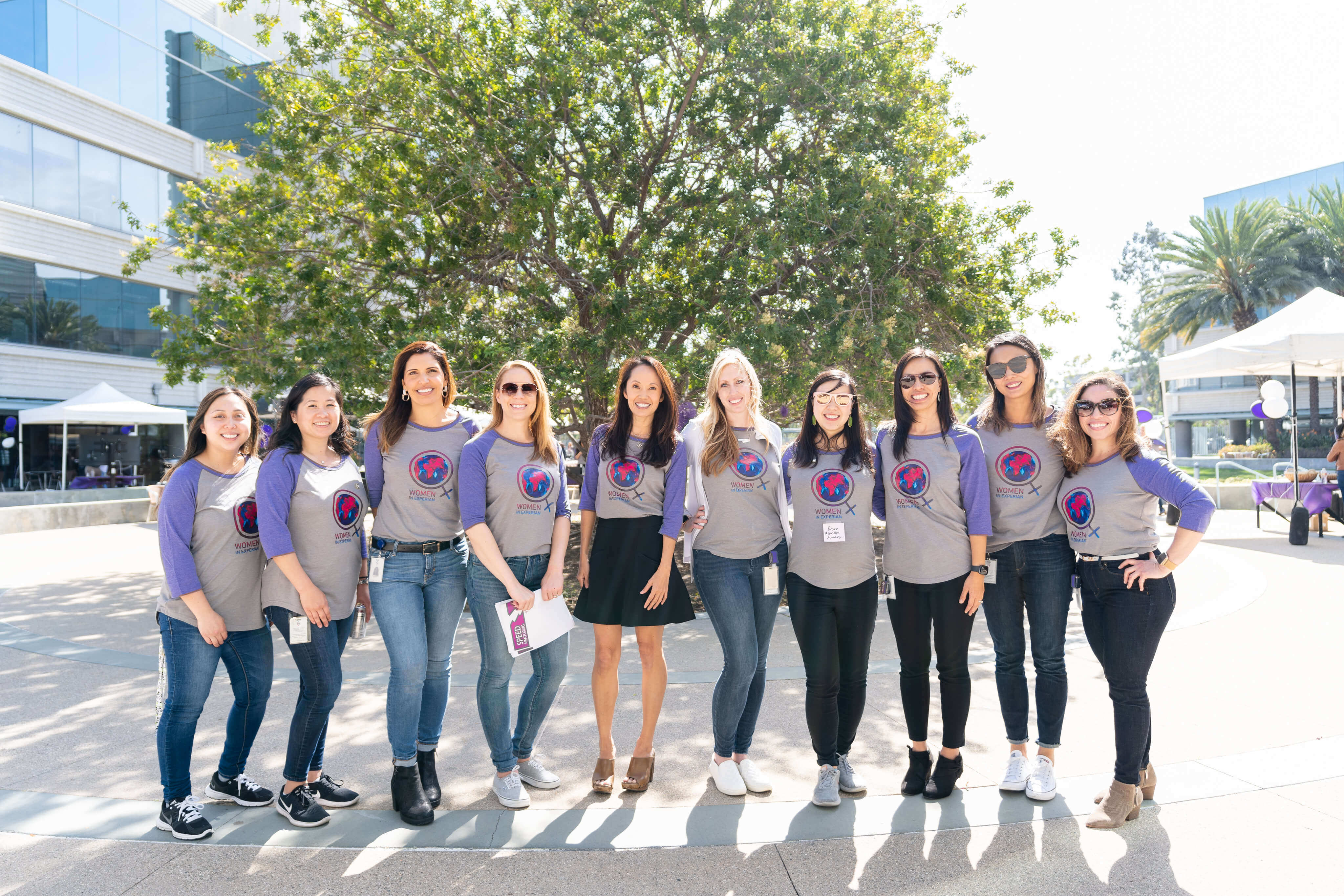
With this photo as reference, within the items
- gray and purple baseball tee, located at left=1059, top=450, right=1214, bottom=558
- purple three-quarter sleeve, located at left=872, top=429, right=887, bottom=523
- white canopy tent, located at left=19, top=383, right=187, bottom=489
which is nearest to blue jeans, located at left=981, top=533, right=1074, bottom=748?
gray and purple baseball tee, located at left=1059, top=450, right=1214, bottom=558

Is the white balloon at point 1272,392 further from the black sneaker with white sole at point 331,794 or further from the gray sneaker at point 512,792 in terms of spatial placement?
the black sneaker with white sole at point 331,794

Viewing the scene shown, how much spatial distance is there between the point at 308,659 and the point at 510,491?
111 cm

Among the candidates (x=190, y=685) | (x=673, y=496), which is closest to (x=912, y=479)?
(x=673, y=496)

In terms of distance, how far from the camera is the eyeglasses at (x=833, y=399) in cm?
365

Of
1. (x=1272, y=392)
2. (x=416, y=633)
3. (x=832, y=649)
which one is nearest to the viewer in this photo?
(x=416, y=633)

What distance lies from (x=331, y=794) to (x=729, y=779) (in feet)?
6.00

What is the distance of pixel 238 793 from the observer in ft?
11.8

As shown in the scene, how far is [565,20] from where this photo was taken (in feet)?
28.2

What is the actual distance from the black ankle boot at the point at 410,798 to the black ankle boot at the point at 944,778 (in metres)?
2.25

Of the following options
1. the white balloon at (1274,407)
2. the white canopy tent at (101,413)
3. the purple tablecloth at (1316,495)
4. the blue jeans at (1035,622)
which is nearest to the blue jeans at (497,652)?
the blue jeans at (1035,622)

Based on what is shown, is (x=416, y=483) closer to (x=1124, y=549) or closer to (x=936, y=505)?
(x=936, y=505)

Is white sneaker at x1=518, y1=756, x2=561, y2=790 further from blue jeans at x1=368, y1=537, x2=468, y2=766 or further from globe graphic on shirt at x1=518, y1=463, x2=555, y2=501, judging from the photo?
globe graphic on shirt at x1=518, y1=463, x2=555, y2=501

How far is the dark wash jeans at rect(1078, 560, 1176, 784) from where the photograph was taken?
3.34 m

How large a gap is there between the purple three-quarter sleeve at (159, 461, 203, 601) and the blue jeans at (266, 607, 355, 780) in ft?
1.14
